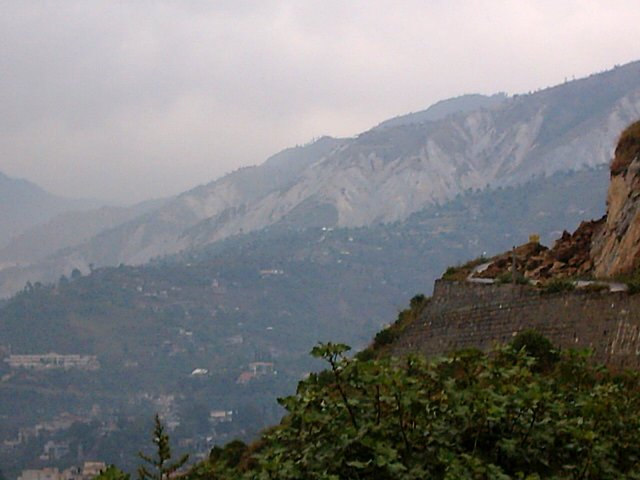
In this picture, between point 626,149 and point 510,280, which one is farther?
point 626,149

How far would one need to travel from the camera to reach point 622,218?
76.5ft

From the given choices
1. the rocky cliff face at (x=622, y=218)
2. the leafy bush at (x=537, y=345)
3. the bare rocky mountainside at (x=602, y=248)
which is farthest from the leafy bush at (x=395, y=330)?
the leafy bush at (x=537, y=345)

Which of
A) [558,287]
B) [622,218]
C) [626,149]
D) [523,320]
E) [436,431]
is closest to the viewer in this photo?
[436,431]

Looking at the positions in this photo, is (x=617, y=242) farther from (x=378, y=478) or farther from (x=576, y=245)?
(x=378, y=478)

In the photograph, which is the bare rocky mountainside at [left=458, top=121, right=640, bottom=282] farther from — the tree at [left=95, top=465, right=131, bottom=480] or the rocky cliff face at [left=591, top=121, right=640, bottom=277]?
the tree at [left=95, top=465, right=131, bottom=480]

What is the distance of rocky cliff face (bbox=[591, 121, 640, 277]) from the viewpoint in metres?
21.4

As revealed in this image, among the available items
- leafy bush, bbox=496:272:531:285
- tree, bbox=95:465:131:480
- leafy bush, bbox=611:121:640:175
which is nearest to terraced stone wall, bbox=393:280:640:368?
leafy bush, bbox=496:272:531:285

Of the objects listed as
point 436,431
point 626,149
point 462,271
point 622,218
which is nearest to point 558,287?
point 622,218

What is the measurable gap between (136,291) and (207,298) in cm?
1226

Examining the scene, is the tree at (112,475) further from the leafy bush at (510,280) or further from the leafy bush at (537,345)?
the leafy bush at (510,280)

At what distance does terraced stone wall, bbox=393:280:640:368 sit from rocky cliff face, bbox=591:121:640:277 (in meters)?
2.62

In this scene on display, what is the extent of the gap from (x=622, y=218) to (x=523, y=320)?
245 inches

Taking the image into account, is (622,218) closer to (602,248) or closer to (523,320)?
(602,248)

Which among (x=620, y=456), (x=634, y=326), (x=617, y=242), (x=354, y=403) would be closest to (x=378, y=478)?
(x=354, y=403)
